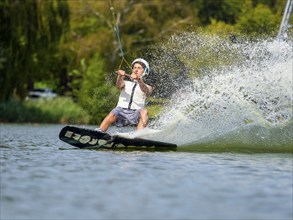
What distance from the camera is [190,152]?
13.8 m

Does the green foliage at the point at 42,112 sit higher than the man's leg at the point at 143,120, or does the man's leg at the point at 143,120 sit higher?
the man's leg at the point at 143,120

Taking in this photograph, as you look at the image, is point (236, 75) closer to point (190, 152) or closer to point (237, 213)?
point (190, 152)

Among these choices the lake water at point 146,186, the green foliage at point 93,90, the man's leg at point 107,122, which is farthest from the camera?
the green foliage at point 93,90

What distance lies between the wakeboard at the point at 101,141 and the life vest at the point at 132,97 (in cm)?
63

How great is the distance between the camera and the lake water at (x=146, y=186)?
7.49m

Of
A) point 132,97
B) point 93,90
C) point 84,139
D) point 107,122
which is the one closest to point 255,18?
point 93,90

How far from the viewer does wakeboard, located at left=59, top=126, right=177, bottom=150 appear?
46.6 feet

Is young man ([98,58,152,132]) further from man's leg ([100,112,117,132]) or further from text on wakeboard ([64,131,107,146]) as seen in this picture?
text on wakeboard ([64,131,107,146])

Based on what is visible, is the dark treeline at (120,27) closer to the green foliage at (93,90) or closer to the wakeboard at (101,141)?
the green foliage at (93,90)

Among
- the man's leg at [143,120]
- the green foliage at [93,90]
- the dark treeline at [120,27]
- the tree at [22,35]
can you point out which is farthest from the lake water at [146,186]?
the dark treeline at [120,27]

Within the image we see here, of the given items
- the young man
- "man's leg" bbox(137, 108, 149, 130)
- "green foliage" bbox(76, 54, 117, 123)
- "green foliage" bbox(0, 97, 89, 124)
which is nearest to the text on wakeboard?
the young man

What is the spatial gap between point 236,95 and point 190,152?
2095 millimetres

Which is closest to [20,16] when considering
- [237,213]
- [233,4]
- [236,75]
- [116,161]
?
[236,75]

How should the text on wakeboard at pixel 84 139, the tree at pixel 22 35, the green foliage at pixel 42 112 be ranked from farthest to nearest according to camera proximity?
the green foliage at pixel 42 112 < the tree at pixel 22 35 < the text on wakeboard at pixel 84 139
